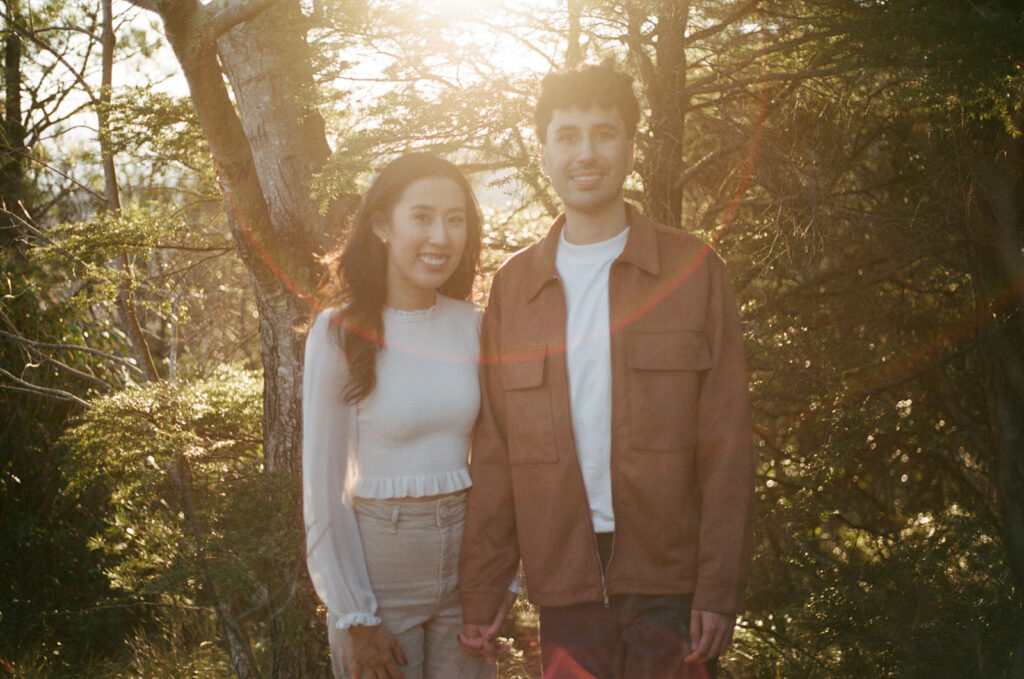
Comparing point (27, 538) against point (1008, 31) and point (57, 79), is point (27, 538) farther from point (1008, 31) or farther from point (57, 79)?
point (1008, 31)

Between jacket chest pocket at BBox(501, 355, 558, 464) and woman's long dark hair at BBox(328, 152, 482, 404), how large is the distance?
1.27 ft

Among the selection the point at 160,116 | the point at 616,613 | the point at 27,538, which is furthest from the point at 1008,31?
the point at 27,538

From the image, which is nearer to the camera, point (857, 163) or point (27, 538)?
point (857, 163)

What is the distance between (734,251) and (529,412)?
3199mm

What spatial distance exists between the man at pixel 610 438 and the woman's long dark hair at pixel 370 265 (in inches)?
12.9

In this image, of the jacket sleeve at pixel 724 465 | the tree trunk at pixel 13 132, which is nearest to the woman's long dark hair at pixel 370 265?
the jacket sleeve at pixel 724 465

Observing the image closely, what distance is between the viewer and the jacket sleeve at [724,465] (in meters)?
2.28

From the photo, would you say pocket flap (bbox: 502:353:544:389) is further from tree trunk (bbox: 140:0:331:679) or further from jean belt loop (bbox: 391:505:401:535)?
tree trunk (bbox: 140:0:331:679)

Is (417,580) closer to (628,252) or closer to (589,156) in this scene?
(628,252)

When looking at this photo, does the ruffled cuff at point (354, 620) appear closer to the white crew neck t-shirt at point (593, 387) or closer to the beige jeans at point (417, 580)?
the beige jeans at point (417, 580)

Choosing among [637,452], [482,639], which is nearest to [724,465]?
[637,452]

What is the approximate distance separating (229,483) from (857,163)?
13.9ft

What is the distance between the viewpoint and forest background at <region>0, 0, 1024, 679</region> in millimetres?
3668

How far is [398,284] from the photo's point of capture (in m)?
2.62
